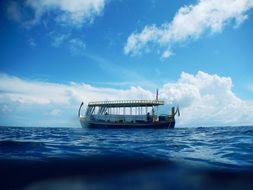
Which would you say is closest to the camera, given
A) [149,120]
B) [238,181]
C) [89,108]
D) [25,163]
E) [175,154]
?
[238,181]

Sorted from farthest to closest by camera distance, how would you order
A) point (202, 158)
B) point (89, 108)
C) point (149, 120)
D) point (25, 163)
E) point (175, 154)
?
point (89, 108) → point (149, 120) → point (175, 154) → point (202, 158) → point (25, 163)

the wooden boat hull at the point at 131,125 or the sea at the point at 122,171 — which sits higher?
the wooden boat hull at the point at 131,125

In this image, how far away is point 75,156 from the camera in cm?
806

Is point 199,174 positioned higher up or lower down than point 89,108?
lower down

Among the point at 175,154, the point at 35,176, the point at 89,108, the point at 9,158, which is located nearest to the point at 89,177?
the point at 35,176

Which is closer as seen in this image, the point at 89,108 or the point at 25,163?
the point at 25,163

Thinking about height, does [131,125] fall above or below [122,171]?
above

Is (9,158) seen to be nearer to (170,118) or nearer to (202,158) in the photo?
(202,158)

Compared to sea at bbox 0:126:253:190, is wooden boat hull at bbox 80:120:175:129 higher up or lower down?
higher up

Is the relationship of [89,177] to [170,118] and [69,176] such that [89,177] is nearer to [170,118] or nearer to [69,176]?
[69,176]

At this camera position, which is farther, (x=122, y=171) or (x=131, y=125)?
(x=131, y=125)

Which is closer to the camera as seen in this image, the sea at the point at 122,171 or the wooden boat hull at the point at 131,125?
the sea at the point at 122,171

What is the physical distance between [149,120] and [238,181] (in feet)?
181

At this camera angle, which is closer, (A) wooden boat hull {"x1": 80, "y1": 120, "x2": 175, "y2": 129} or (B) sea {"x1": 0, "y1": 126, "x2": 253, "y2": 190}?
(B) sea {"x1": 0, "y1": 126, "x2": 253, "y2": 190}
